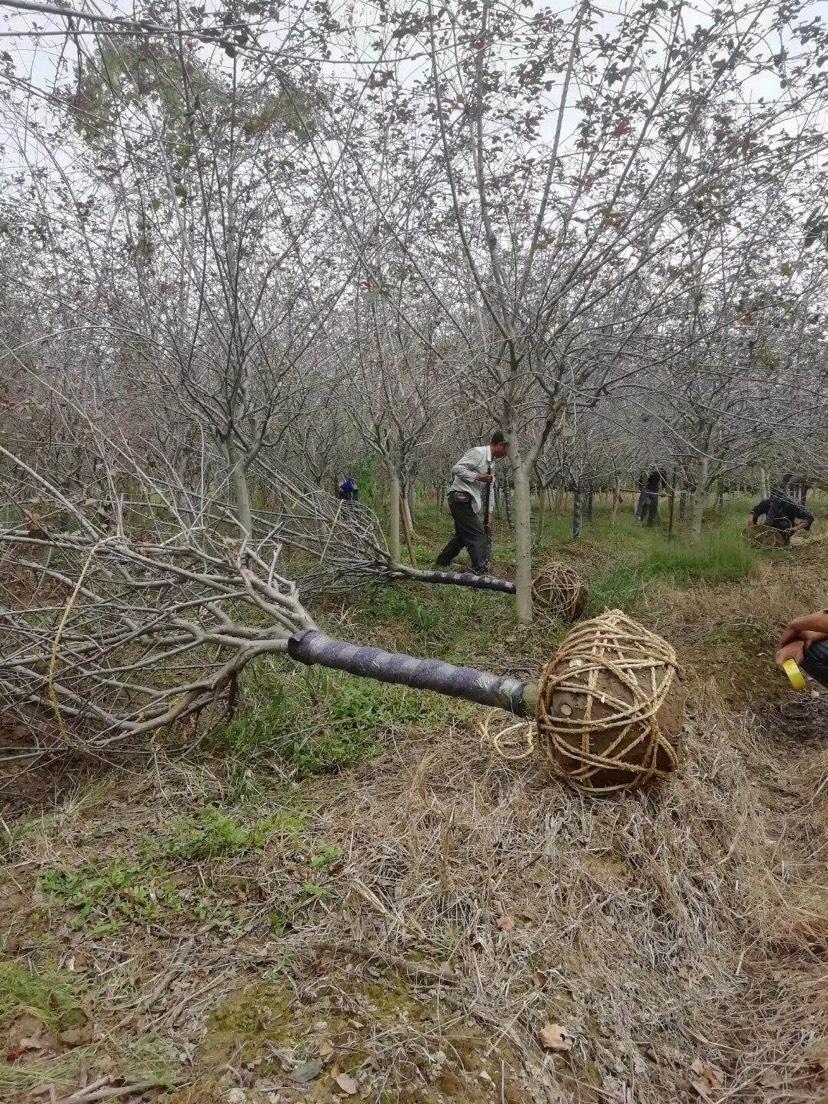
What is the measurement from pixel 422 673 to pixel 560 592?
352 centimetres

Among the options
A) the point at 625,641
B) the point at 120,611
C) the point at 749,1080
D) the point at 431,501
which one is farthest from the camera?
the point at 431,501

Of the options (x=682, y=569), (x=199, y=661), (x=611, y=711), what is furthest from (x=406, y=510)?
(x=611, y=711)

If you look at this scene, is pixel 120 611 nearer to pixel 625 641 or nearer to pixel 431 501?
pixel 625 641

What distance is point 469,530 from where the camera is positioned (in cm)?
812

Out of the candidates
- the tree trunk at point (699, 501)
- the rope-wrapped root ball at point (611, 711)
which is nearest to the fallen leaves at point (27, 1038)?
the rope-wrapped root ball at point (611, 711)

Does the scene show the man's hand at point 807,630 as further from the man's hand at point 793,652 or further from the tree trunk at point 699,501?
the tree trunk at point 699,501

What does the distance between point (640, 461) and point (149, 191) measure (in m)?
11.9

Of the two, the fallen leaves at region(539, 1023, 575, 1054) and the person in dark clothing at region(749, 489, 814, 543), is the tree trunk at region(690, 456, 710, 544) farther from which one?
the fallen leaves at region(539, 1023, 575, 1054)

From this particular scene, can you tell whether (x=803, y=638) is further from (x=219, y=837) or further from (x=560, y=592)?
(x=560, y=592)

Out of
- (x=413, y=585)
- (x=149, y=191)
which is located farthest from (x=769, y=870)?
(x=149, y=191)

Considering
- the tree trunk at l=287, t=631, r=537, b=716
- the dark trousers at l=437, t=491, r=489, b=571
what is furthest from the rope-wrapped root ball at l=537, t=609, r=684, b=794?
the dark trousers at l=437, t=491, r=489, b=571

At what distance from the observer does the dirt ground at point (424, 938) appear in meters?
1.83

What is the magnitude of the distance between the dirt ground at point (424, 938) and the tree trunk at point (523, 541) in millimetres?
2904

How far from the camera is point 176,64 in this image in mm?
4176
